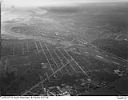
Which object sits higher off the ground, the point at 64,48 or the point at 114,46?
the point at 114,46

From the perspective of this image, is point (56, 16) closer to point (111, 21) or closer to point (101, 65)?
point (111, 21)

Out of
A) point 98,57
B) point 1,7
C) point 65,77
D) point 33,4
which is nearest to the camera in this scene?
point 65,77

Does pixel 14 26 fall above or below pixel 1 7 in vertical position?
below

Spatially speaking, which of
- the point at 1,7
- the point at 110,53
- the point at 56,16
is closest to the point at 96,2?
the point at 56,16

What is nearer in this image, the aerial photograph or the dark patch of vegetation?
the aerial photograph

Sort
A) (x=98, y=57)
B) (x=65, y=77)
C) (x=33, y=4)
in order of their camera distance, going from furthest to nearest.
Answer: (x=33, y=4) → (x=98, y=57) → (x=65, y=77)

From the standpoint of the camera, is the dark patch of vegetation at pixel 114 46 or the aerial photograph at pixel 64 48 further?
the dark patch of vegetation at pixel 114 46

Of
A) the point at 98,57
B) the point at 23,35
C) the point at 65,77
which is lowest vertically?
the point at 65,77

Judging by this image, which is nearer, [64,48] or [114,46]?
[114,46]
